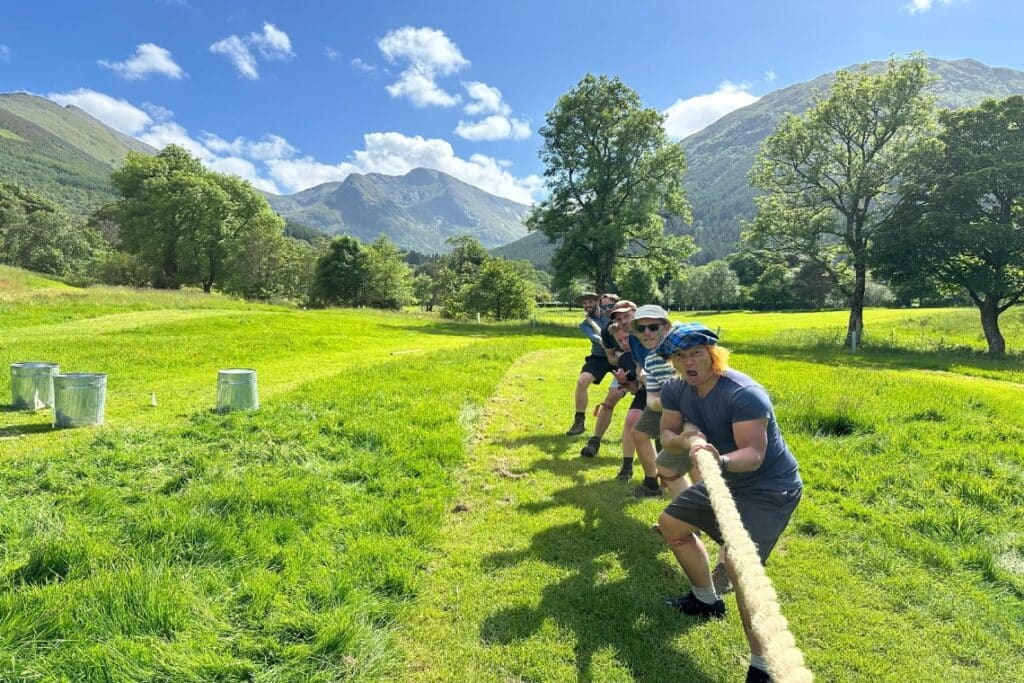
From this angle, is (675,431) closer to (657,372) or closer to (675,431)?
(675,431)

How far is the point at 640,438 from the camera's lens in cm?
602

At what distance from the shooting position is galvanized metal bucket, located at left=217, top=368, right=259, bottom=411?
351 inches

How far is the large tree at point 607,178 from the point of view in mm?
37594

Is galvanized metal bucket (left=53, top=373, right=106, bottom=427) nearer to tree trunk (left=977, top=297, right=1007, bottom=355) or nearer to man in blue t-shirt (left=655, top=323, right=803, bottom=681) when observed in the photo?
man in blue t-shirt (left=655, top=323, right=803, bottom=681)

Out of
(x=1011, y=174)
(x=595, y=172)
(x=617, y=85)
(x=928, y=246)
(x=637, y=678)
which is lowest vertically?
(x=637, y=678)

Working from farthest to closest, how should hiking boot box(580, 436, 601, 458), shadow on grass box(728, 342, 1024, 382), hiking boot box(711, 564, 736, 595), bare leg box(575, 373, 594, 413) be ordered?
shadow on grass box(728, 342, 1024, 382) < bare leg box(575, 373, 594, 413) < hiking boot box(580, 436, 601, 458) < hiking boot box(711, 564, 736, 595)

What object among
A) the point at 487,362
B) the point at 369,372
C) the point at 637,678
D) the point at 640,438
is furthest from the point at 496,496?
the point at 487,362

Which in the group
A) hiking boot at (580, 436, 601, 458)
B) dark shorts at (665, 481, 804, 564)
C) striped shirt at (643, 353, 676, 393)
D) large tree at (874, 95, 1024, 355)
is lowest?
hiking boot at (580, 436, 601, 458)

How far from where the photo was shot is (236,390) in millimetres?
8977

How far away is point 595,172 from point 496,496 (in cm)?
3609

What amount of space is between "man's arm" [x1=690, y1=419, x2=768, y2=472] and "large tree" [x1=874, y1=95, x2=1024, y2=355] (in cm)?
2829

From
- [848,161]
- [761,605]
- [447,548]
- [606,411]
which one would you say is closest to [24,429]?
[447,548]

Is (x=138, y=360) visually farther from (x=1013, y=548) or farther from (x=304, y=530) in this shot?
(x=1013, y=548)

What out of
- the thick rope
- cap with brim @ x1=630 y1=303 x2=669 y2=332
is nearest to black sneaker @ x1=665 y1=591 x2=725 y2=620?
the thick rope
